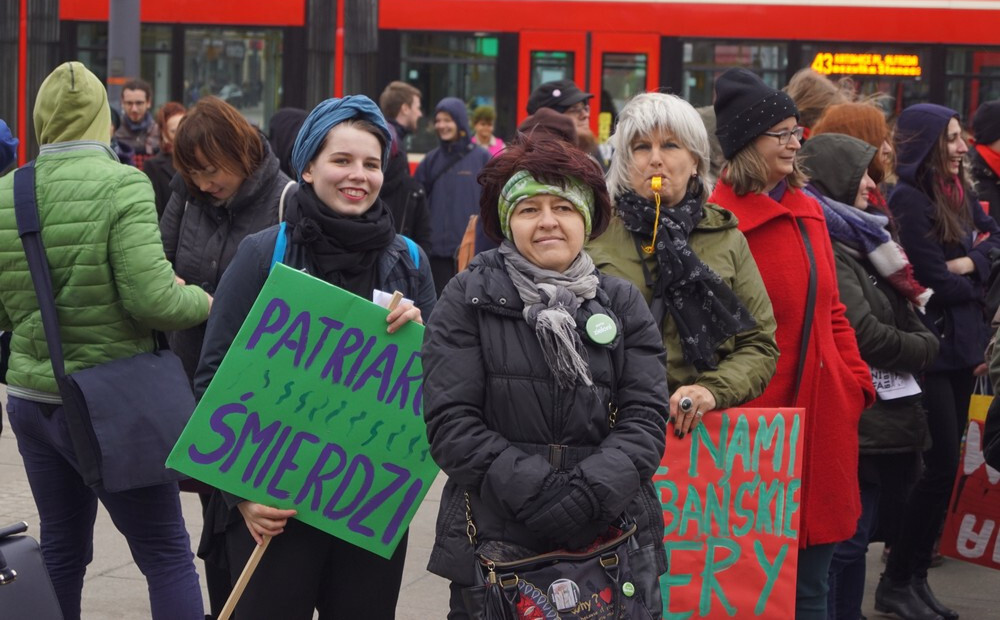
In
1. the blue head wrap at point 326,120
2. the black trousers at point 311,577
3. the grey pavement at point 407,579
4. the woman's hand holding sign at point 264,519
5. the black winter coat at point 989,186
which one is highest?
the blue head wrap at point 326,120

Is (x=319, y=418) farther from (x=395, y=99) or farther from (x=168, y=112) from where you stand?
(x=395, y=99)

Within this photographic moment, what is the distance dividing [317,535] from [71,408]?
935mm

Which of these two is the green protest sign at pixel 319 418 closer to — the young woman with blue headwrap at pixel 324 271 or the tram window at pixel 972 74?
the young woman with blue headwrap at pixel 324 271

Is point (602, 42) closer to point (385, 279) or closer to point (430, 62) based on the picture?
point (430, 62)

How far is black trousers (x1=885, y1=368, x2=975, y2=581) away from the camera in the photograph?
557cm

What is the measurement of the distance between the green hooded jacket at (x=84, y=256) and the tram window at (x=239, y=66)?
37.2ft

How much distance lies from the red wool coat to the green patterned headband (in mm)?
1011

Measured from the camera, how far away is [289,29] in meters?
15.2

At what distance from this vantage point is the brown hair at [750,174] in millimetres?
4168

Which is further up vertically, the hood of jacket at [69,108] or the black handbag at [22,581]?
the hood of jacket at [69,108]

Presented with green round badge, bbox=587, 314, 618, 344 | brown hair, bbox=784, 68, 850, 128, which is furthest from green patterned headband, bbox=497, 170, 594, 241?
brown hair, bbox=784, 68, 850, 128

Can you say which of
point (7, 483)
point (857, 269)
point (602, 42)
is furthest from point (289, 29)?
point (857, 269)

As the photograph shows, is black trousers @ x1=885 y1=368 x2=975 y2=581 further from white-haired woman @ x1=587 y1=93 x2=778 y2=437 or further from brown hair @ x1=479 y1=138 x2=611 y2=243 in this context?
brown hair @ x1=479 y1=138 x2=611 y2=243

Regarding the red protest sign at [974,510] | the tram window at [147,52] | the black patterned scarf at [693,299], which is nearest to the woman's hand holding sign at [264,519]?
the black patterned scarf at [693,299]
